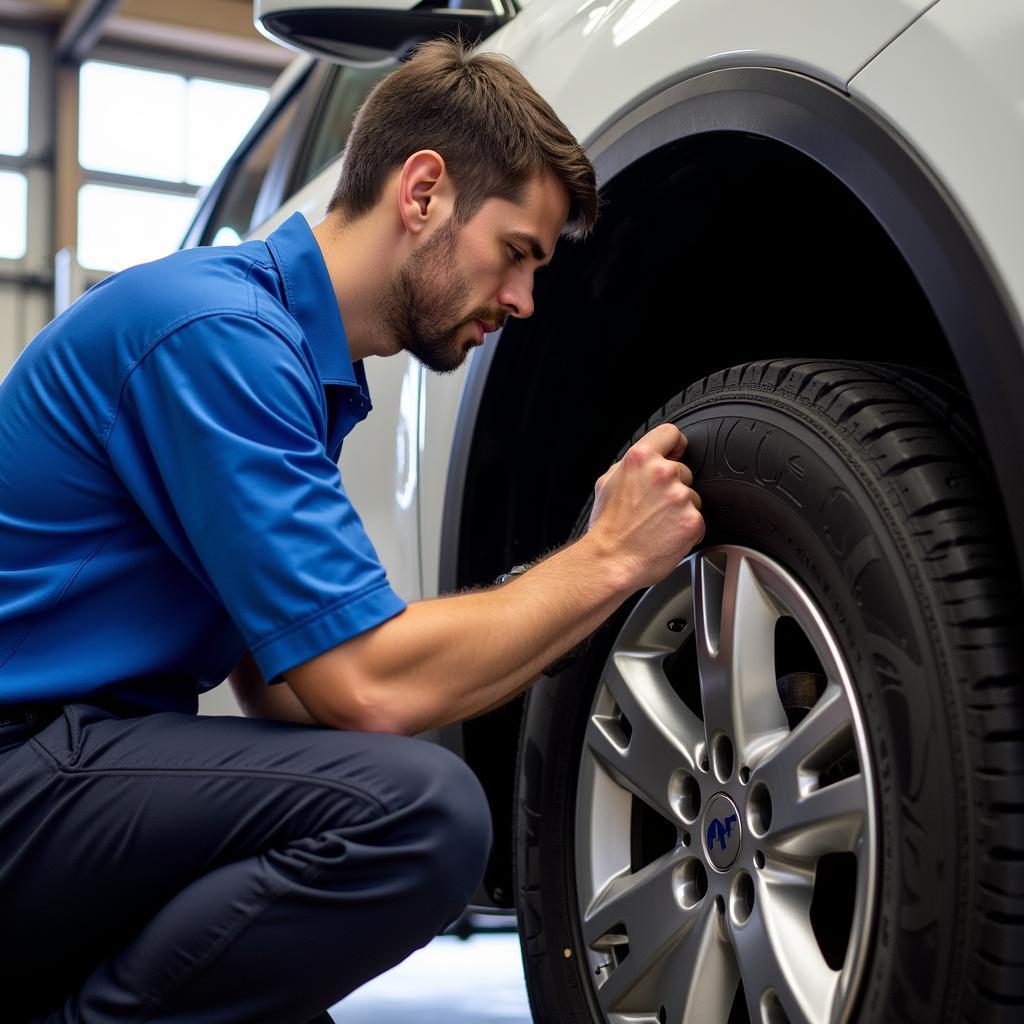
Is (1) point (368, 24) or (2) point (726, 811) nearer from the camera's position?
(2) point (726, 811)

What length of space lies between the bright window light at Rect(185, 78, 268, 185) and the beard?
10.9m

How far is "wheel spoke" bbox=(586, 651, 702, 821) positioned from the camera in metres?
1.32

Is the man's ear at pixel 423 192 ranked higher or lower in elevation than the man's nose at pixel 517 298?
higher

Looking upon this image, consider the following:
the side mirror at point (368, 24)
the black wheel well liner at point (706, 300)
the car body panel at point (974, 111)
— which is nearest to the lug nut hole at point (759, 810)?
the black wheel well liner at point (706, 300)

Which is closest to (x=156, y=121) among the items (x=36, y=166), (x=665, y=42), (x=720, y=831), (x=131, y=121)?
(x=131, y=121)

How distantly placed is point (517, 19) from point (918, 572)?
107cm

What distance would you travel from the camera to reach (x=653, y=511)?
4.32 ft

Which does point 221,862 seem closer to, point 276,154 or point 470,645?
point 470,645

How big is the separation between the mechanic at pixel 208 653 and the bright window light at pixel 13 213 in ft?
35.1

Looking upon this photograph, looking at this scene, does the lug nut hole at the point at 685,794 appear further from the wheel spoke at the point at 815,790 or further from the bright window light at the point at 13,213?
the bright window light at the point at 13,213

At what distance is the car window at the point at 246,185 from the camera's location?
10.3ft

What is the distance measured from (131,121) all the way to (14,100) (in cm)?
93

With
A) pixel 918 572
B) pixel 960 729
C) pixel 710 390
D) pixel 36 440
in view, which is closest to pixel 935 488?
pixel 918 572

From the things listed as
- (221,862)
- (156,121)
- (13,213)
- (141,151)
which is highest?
(156,121)
